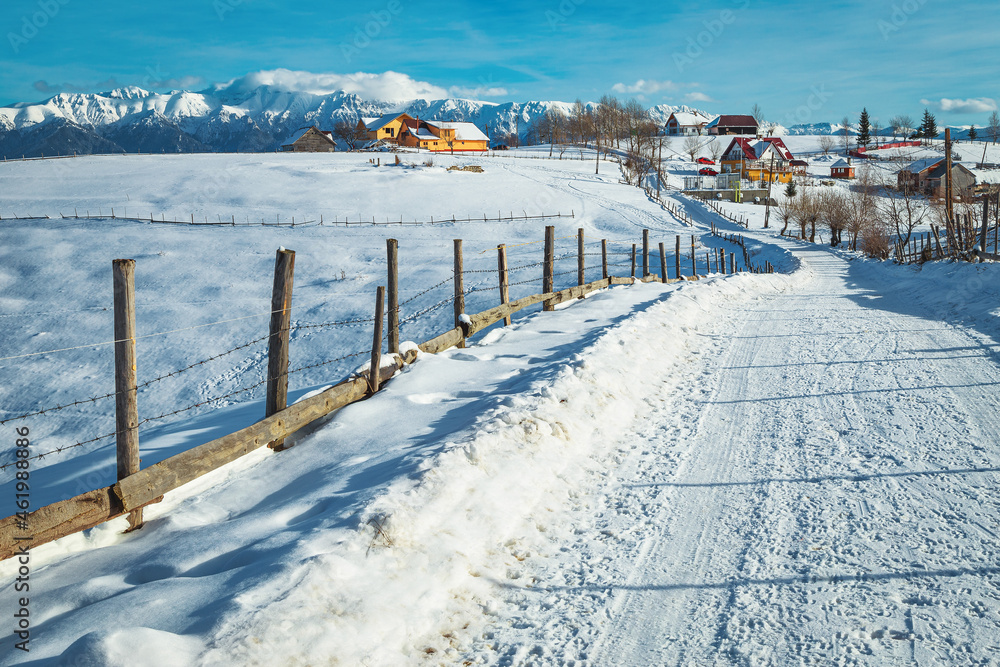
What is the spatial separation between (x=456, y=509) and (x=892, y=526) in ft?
10.3

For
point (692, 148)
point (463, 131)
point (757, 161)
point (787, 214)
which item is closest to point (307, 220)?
point (787, 214)

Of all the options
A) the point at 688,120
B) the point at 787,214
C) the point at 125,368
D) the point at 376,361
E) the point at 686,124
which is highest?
the point at 688,120

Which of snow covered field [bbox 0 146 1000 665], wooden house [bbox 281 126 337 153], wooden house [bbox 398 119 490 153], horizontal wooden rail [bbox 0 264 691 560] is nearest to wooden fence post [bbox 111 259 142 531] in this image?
horizontal wooden rail [bbox 0 264 691 560]

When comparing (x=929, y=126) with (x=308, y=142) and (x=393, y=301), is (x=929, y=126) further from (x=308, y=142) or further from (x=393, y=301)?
(x=393, y=301)

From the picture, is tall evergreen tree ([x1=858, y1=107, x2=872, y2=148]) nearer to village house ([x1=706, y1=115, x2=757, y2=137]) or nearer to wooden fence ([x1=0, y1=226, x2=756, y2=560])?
village house ([x1=706, y1=115, x2=757, y2=137])

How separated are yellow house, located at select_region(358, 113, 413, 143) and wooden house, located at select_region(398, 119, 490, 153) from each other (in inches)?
76.5

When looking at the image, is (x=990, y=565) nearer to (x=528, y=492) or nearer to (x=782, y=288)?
(x=528, y=492)

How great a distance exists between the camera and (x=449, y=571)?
3.87 meters

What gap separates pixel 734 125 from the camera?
126 m

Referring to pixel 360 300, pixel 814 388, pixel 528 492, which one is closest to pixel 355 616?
pixel 528 492

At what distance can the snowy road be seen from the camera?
326 cm

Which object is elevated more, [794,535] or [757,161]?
[757,161]

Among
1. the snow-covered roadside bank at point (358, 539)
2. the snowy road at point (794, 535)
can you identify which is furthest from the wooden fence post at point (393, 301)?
the snowy road at point (794, 535)

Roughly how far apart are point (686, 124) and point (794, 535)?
148816mm
